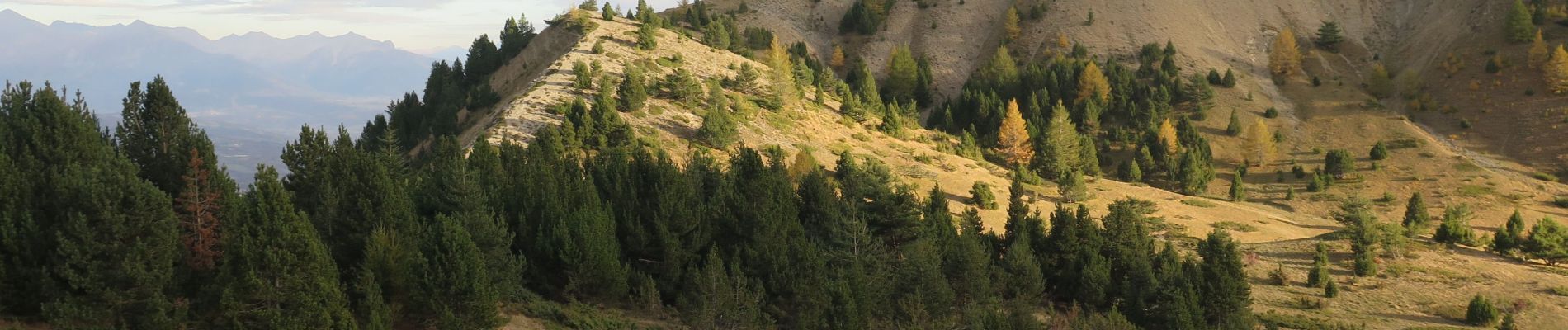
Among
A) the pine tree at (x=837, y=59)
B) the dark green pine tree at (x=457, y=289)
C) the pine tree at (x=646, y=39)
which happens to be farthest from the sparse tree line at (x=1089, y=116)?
the dark green pine tree at (x=457, y=289)

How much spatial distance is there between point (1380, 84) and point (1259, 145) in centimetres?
2560

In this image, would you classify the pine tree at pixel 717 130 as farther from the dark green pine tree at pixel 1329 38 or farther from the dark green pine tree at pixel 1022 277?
the dark green pine tree at pixel 1329 38

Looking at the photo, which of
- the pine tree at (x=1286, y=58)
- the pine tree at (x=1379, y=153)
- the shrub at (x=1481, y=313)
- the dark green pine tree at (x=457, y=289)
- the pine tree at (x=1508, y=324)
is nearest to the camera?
the dark green pine tree at (x=457, y=289)

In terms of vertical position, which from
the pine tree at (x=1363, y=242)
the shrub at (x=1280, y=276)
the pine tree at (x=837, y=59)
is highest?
the pine tree at (x=837, y=59)

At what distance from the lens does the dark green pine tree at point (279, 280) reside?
2491 cm

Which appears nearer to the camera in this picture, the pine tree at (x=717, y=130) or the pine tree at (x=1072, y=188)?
the pine tree at (x=1072, y=188)

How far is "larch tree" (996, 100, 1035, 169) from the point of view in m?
82.8

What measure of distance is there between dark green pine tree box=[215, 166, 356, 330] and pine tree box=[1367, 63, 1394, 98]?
349ft

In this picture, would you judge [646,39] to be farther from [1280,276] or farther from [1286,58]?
[1286,58]

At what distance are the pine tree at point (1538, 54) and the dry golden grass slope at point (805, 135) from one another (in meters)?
41.5

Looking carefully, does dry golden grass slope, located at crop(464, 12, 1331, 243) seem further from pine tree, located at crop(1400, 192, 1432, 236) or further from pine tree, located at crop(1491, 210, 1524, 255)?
pine tree, located at crop(1491, 210, 1524, 255)

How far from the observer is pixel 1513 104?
92.2 meters

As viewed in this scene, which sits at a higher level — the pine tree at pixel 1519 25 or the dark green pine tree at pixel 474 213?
the pine tree at pixel 1519 25

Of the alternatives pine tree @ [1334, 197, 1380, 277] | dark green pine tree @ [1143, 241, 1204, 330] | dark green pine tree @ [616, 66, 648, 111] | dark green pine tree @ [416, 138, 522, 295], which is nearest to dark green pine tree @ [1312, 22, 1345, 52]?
pine tree @ [1334, 197, 1380, 277]
